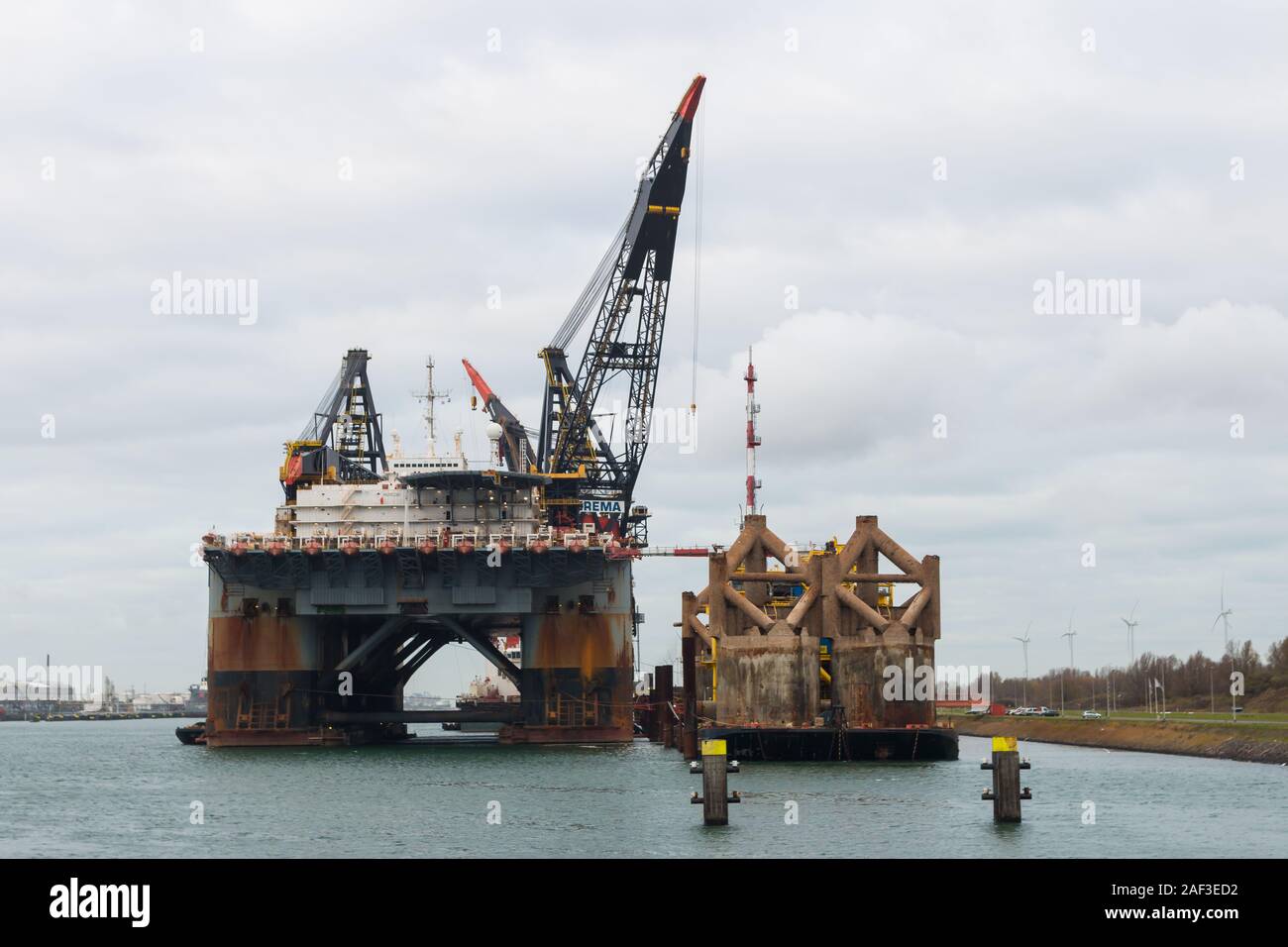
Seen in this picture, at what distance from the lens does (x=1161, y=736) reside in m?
110

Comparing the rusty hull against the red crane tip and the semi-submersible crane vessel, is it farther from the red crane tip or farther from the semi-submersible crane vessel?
the red crane tip

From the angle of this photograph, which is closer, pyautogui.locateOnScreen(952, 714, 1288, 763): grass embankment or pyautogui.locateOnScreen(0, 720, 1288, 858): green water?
pyautogui.locateOnScreen(0, 720, 1288, 858): green water

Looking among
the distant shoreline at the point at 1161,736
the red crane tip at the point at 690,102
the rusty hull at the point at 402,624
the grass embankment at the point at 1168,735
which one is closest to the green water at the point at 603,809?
the distant shoreline at the point at 1161,736

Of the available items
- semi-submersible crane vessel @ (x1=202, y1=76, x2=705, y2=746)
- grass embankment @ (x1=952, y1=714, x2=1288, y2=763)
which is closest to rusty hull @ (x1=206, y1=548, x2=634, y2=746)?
semi-submersible crane vessel @ (x1=202, y1=76, x2=705, y2=746)

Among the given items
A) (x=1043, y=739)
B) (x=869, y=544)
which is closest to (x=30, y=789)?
(x=869, y=544)

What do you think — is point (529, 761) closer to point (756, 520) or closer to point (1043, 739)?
point (756, 520)

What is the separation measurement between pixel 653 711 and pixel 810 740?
3925 centimetres

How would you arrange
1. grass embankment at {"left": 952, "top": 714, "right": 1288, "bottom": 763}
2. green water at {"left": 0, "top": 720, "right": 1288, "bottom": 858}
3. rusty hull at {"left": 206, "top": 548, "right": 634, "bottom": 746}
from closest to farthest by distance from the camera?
green water at {"left": 0, "top": 720, "right": 1288, "bottom": 858} → grass embankment at {"left": 952, "top": 714, "right": 1288, "bottom": 763} → rusty hull at {"left": 206, "top": 548, "right": 634, "bottom": 746}

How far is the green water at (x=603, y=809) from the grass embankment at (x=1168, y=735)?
2.93 metres

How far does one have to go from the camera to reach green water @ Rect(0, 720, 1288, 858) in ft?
156

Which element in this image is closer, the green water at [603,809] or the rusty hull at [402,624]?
the green water at [603,809]

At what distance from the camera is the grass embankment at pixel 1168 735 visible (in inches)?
3595

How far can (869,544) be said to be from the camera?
83.7 m

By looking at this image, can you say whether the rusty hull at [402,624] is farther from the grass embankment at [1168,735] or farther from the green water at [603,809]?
the grass embankment at [1168,735]
